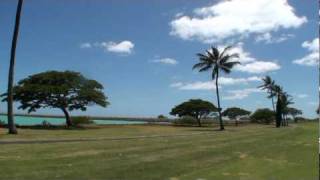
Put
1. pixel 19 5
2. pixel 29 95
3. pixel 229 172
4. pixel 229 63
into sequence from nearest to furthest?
pixel 229 172
pixel 19 5
pixel 29 95
pixel 229 63

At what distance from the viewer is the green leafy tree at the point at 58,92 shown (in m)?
61.1

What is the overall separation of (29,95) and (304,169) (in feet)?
163

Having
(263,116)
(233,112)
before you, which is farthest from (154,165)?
(263,116)

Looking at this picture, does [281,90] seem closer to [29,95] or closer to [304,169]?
[29,95]

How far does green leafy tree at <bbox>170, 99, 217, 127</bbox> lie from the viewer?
101 m

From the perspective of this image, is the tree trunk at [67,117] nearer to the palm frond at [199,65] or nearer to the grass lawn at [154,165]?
the palm frond at [199,65]

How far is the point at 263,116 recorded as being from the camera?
143 meters

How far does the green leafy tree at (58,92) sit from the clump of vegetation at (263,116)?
84.5 metres

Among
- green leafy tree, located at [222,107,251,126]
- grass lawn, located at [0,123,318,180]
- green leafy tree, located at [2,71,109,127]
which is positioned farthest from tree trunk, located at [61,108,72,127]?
green leafy tree, located at [222,107,251,126]

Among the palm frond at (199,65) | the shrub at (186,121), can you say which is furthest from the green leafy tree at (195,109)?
the palm frond at (199,65)

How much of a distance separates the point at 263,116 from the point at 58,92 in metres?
91.1

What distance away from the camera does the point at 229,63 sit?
6688cm

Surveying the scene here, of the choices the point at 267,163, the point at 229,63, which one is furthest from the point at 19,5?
the point at 229,63

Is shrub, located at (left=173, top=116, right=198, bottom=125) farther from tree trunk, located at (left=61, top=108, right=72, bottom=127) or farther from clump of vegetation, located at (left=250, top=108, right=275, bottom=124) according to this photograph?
clump of vegetation, located at (left=250, top=108, right=275, bottom=124)
